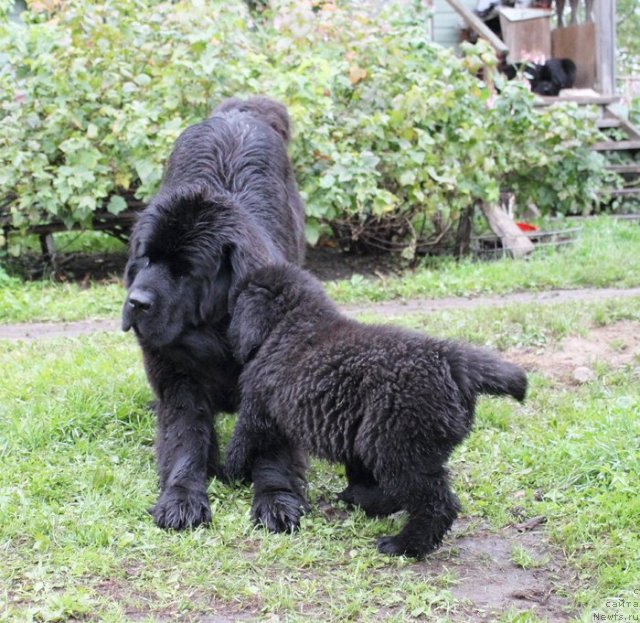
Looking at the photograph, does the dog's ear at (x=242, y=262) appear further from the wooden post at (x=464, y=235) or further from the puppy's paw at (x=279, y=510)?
the wooden post at (x=464, y=235)

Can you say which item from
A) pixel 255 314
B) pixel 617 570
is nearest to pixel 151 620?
pixel 255 314

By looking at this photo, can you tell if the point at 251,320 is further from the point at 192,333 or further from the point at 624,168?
the point at 624,168

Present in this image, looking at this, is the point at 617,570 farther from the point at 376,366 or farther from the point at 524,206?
the point at 524,206

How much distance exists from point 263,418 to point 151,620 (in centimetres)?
100

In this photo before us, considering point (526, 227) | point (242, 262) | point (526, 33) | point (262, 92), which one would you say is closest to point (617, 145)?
point (526, 227)

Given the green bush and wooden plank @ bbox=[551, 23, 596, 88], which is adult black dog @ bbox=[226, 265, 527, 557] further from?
wooden plank @ bbox=[551, 23, 596, 88]

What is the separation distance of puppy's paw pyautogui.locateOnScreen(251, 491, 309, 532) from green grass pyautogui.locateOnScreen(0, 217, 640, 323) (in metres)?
3.81

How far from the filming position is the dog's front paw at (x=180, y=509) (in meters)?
3.30

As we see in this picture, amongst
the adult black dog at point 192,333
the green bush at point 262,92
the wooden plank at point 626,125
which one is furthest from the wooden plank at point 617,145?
the adult black dog at point 192,333

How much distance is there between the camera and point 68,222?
7.88 m

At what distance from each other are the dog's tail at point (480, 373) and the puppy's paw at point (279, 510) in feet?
2.83

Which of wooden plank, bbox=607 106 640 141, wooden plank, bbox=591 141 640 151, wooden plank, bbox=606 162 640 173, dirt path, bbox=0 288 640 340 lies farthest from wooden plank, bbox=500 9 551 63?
dirt path, bbox=0 288 640 340

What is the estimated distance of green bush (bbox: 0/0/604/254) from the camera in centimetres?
738

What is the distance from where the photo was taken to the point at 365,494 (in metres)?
3.50
